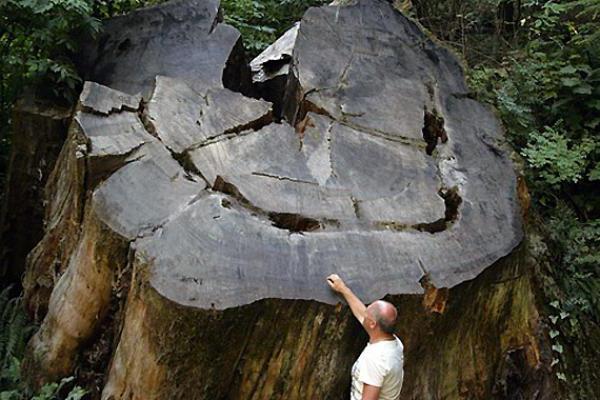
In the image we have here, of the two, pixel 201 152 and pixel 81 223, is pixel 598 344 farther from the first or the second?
pixel 81 223

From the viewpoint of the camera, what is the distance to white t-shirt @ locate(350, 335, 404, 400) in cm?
295

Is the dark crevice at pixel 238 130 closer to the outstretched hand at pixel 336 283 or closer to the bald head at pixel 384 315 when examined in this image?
the outstretched hand at pixel 336 283

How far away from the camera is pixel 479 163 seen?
426 cm

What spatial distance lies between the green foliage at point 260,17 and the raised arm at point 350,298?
14.3 feet

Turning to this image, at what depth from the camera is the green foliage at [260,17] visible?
7.06 meters

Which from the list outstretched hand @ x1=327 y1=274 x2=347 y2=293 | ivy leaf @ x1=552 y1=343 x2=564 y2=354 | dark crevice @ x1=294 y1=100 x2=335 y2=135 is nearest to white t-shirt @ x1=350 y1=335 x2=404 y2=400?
outstretched hand @ x1=327 y1=274 x2=347 y2=293

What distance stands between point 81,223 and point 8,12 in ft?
6.74

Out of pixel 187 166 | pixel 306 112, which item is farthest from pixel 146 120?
pixel 306 112

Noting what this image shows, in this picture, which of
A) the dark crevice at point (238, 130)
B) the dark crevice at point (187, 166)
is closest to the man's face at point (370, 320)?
the dark crevice at point (187, 166)

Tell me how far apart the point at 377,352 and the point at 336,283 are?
14.8 inches

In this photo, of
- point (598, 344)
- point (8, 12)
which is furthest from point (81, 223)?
point (598, 344)

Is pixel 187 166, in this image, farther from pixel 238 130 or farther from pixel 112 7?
pixel 112 7

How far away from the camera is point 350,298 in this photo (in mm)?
3000

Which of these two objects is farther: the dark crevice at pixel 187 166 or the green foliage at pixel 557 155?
the green foliage at pixel 557 155
